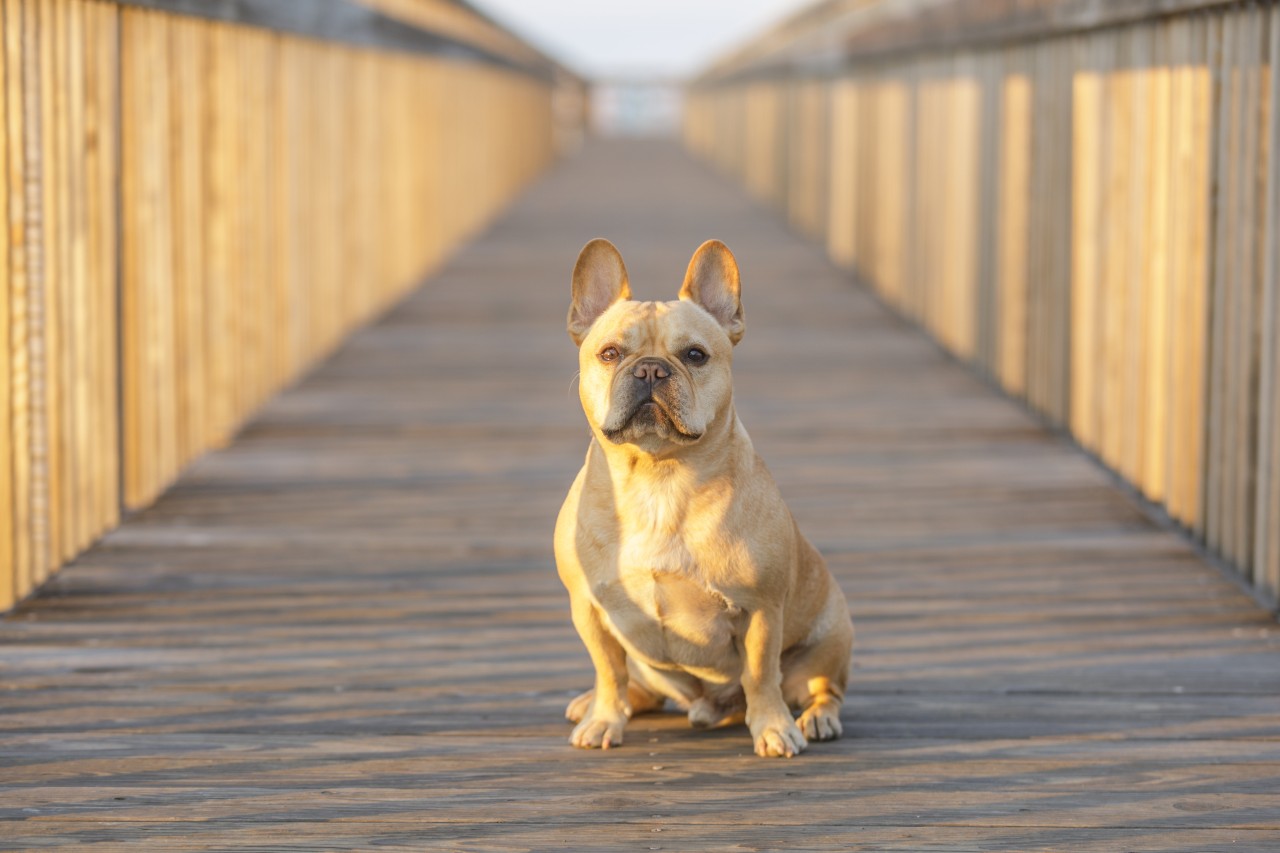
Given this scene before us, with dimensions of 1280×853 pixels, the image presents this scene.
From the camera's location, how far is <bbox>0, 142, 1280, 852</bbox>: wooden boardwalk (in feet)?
12.9

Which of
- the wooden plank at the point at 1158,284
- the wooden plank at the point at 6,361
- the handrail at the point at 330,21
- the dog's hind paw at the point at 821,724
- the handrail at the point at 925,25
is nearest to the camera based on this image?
the dog's hind paw at the point at 821,724

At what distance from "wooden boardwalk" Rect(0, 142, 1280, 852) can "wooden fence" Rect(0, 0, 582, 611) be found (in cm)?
28

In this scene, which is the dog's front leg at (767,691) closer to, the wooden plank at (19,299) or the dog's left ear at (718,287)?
the dog's left ear at (718,287)

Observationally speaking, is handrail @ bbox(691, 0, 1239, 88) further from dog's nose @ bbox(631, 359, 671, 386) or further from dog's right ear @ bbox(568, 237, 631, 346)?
dog's nose @ bbox(631, 359, 671, 386)

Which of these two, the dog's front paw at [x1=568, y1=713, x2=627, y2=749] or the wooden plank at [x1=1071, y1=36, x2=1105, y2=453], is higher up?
the wooden plank at [x1=1071, y1=36, x2=1105, y2=453]

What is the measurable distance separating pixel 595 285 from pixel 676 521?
57 centimetres

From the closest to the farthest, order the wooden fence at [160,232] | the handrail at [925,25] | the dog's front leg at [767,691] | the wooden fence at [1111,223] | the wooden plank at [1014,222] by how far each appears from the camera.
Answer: the dog's front leg at [767,691] < the wooden fence at [160,232] < the wooden fence at [1111,223] < the handrail at [925,25] < the wooden plank at [1014,222]

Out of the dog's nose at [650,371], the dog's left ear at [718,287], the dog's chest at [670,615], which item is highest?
the dog's left ear at [718,287]

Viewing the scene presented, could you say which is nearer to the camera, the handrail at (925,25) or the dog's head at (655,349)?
the dog's head at (655,349)

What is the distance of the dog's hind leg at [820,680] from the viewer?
4.44 m

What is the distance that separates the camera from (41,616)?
18.2 feet

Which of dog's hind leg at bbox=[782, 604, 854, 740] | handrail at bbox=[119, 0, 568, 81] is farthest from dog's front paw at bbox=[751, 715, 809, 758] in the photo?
handrail at bbox=[119, 0, 568, 81]

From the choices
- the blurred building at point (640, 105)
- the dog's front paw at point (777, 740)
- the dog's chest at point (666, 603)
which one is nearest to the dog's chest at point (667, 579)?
the dog's chest at point (666, 603)

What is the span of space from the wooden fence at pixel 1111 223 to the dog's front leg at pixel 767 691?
2076mm
